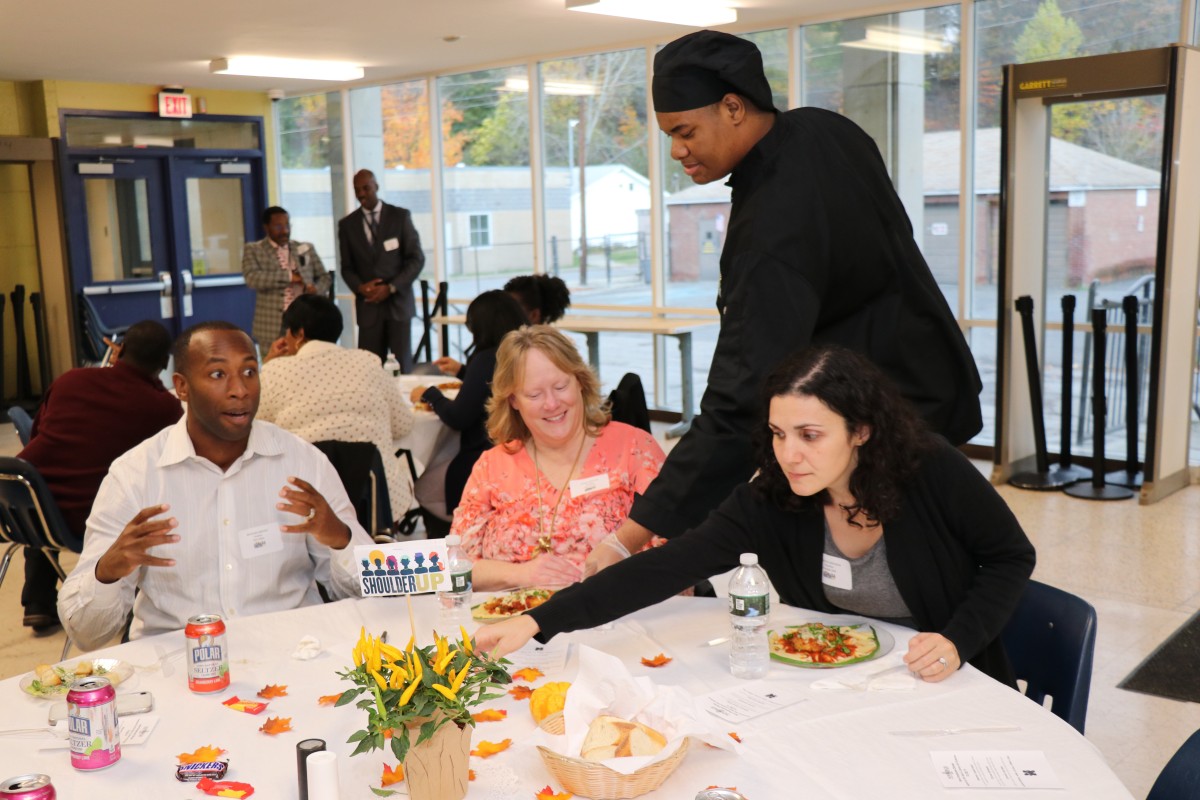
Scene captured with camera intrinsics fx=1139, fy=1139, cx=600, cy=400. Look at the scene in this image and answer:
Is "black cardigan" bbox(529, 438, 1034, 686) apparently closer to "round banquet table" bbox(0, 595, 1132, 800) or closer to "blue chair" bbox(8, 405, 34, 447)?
"round banquet table" bbox(0, 595, 1132, 800)

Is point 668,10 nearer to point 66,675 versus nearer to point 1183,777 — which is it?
point 66,675

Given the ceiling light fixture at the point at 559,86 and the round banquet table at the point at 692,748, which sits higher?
the ceiling light fixture at the point at 559,86

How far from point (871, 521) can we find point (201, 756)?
1.29 m

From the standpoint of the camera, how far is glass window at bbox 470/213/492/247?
33.7 ft

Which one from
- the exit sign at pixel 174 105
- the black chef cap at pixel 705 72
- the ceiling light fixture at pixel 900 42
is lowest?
the black chef cap at pixel 705 72

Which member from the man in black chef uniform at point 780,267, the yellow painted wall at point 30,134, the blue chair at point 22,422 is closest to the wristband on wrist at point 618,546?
the man in black chef uniform at point 780,267

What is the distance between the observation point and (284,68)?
376 inches

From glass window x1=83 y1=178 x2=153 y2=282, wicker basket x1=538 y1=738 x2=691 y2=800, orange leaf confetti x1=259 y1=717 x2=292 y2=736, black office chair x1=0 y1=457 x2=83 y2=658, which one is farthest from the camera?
glass window x1=83 y1=178 x2=153 y2=282

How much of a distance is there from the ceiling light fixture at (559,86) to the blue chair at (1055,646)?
7.62 meters

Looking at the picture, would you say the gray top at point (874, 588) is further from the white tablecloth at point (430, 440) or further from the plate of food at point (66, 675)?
the white tablecloth at point (430, 440)

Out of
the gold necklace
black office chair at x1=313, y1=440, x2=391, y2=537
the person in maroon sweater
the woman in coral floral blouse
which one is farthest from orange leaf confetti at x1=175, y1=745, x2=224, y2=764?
the person in maroon sweater

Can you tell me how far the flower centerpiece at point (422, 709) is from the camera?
1.51m

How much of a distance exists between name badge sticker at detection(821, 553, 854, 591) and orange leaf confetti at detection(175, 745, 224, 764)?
3.89 ft

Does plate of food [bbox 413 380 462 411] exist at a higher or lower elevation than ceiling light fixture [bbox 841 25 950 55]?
lower
